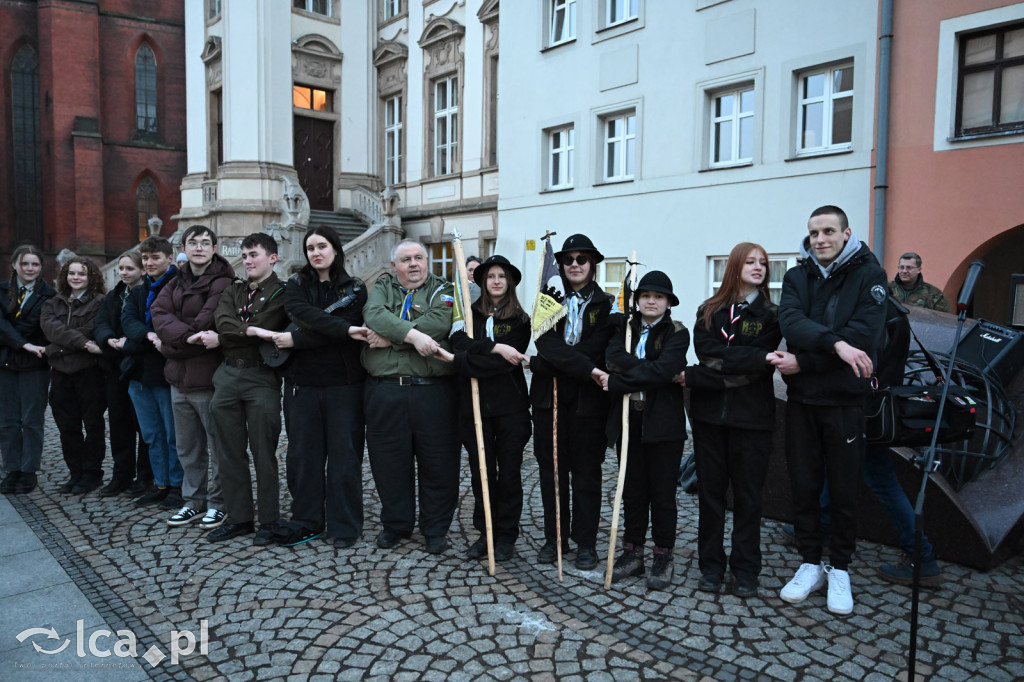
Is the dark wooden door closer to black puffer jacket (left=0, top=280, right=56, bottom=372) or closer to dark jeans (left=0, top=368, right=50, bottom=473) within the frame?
black puffer jacket (left=0, top=280, right=56, bottom=372)

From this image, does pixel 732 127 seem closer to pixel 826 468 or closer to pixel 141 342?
→ pixel 826 468

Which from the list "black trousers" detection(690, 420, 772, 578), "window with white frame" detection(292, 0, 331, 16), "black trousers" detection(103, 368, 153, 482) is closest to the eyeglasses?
"black trousers" detection(690, 420, 772, 578)

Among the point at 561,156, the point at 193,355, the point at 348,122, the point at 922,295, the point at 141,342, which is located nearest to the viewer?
the point at 193,355

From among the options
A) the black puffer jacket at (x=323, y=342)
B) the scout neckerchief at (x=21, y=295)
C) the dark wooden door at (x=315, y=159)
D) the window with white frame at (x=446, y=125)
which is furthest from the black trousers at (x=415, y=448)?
the dark wooden door at (x=315, y=159)

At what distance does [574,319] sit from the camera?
15.4 feet

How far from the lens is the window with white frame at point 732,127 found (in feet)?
41.7

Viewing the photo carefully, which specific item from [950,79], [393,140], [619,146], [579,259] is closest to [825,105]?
[950,79]

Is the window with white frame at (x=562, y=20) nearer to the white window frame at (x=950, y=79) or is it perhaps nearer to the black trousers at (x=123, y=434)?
the white window frame at (x=950, y=79)

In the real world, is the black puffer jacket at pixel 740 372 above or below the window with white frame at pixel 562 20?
below

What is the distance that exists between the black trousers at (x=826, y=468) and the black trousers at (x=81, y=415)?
5669 millimetres

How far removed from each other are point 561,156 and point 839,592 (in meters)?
13.3

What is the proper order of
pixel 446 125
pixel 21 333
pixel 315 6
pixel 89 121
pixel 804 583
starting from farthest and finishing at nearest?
pixel 89 121 < pixel 315 6 < pixel 446 125 < pixel 21 333 < pixel 804 583

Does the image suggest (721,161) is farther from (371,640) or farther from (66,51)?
(66,51)

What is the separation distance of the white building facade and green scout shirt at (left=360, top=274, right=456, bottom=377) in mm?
8362
